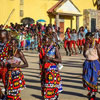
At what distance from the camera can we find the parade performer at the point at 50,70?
5234 mm

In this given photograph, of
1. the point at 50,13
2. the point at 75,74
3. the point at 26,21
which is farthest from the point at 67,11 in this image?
the point at 75,74

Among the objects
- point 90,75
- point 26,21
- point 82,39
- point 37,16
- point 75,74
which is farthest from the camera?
point 37,16

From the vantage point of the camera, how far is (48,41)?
531 cm

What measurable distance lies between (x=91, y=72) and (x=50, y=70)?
1162 millimetres

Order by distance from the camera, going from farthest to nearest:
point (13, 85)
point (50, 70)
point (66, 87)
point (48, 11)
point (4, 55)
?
point (48, 11) < point (66, 87) < point (50, 70) < point (4, 55) < point (13, 85)

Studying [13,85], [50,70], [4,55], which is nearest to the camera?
[13,85]

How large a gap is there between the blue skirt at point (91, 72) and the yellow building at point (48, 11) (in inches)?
755

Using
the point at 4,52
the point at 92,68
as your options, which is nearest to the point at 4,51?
the point at 4,52

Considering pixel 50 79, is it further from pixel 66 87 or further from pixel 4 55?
pixel 66 87

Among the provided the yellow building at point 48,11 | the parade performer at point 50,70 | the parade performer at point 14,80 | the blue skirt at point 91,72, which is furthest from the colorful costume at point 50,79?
the yellow building at point 48,11

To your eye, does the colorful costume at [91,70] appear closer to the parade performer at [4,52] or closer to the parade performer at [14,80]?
the parade performer at [14,80]

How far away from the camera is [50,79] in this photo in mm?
5211

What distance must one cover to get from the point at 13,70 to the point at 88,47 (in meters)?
1.98

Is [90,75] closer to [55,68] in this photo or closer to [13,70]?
[55,68]
